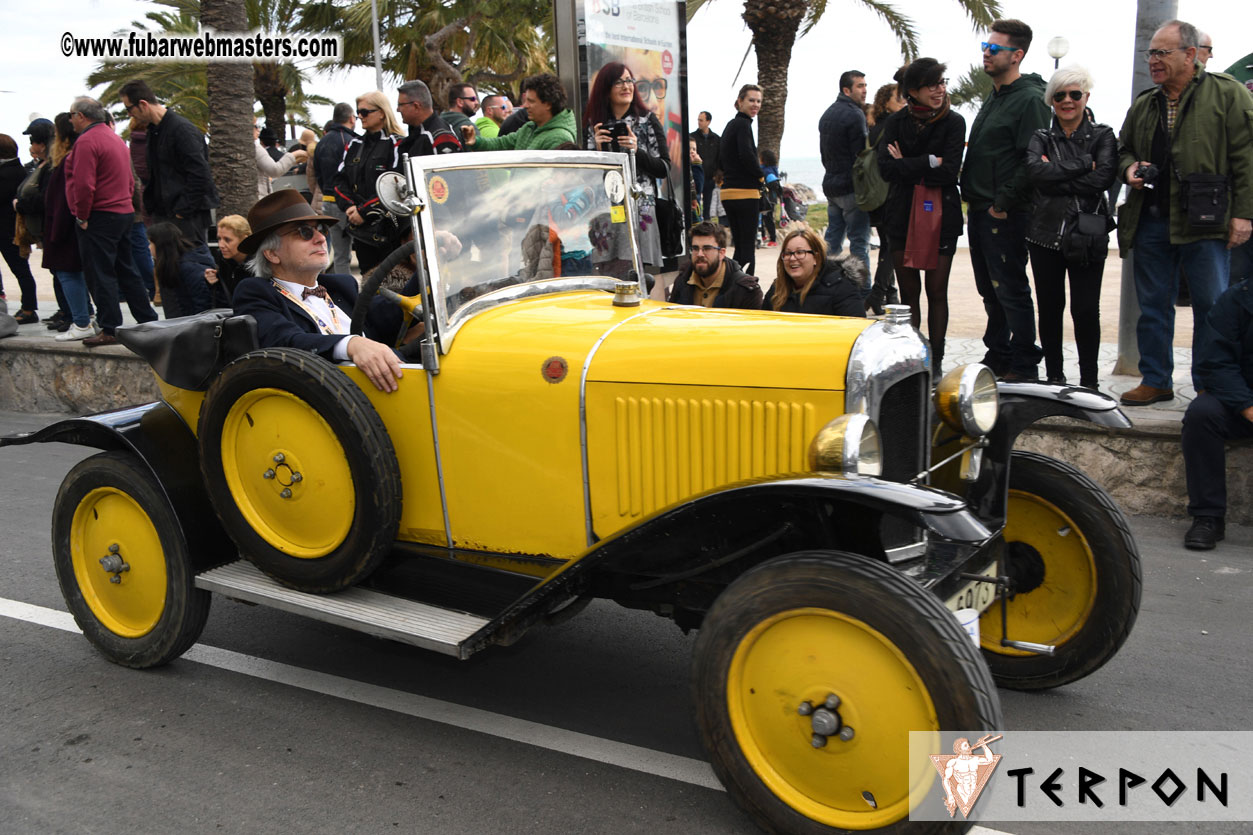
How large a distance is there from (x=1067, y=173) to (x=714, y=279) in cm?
207

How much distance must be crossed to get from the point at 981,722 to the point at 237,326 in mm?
2735

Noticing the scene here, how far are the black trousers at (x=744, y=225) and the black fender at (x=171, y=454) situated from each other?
20.6 ft

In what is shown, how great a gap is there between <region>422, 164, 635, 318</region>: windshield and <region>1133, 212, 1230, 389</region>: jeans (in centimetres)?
326

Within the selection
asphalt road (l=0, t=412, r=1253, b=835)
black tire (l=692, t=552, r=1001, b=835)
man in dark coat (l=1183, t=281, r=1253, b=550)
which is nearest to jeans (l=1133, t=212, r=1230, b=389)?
man in dark coat (l=1183, t=281, r=1253, b=550)

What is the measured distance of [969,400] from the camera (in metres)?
3.18

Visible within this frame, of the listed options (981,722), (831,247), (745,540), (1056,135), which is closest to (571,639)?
(745,540)

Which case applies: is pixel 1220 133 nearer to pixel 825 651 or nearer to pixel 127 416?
pixel 825 651

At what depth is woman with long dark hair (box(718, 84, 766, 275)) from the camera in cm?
941

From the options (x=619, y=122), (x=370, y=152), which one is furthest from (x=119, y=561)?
(x=370, y=152)

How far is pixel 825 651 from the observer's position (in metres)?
2.64

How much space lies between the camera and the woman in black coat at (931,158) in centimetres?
661

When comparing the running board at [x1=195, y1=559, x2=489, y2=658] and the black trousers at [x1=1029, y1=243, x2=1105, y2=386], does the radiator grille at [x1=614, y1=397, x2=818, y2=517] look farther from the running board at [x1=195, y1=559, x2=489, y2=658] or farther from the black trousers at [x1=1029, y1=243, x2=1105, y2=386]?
the black trousers at [x1=1029, y1=243, x2=1105, y2=386]

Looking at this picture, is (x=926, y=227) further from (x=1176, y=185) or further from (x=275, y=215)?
(x=275, y=215)

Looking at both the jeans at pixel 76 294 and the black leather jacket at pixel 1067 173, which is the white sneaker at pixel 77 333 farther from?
the black leather jacket at pixel 1067 173
